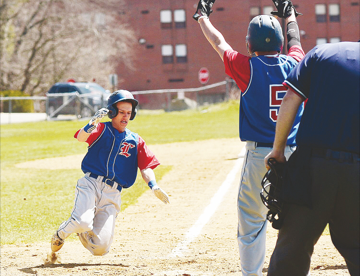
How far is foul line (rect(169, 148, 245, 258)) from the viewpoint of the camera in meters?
6.15

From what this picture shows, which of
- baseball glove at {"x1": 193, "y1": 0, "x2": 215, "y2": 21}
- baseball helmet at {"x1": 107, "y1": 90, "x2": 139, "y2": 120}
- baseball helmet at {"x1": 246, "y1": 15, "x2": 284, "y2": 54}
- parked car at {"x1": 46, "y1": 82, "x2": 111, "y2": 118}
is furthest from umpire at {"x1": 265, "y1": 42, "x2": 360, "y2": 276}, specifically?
parked car at {"x1": 46, "y1": 82, "x2": 111, "y2": 118}

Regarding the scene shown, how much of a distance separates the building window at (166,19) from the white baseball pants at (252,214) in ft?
150

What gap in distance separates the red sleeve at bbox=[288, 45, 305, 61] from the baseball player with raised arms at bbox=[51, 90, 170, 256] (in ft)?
5.80

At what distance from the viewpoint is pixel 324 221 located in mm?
3104

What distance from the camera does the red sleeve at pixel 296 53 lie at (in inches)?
167

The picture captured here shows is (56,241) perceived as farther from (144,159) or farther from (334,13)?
(334,13)

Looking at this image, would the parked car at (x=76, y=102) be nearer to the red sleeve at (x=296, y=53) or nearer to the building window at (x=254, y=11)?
the building window at (x=254, y=11)

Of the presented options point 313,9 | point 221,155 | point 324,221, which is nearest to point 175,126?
point 221,155

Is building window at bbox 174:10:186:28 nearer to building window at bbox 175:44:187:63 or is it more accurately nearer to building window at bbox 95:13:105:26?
building window at bbox 175:44:187:63

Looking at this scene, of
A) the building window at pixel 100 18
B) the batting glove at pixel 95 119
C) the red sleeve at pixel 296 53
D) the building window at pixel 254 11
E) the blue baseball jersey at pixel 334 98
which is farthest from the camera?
the building window at pixel 254 11

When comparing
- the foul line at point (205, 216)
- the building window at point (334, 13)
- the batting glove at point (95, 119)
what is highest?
the building window at point (334, 13)

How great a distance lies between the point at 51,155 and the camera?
53.9 feet

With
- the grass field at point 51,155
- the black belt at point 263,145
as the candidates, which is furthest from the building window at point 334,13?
the black belt at point 263,145

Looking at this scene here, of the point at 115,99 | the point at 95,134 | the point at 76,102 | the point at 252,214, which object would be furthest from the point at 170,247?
the point at 76,102
